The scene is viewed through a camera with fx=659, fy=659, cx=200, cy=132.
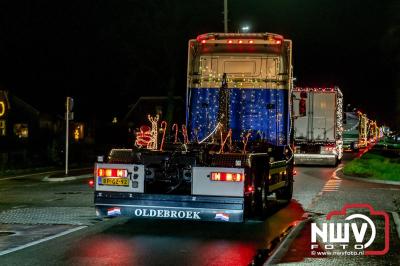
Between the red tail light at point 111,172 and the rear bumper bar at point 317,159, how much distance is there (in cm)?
2140

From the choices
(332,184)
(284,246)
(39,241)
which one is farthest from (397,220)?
(332,184)

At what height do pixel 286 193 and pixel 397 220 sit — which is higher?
pixel 286 193

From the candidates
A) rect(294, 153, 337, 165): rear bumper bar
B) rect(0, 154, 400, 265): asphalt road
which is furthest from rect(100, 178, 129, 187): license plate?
rect(294, 153, 337, 165): rear bumper bar

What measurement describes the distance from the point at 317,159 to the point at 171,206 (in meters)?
21.5

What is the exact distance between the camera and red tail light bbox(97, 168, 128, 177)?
1145cm

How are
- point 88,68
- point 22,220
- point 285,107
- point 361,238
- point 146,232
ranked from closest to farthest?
point 361,238, point 146,232, point 22,220, point 285,107, point 88,68

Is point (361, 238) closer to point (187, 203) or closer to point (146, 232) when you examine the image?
point (187, 203)

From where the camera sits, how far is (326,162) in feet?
104

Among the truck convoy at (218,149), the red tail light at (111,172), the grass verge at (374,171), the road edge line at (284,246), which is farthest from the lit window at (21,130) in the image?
the road edge line at (284,246)

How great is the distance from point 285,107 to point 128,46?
1278 inches

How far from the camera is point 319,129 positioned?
31891mm

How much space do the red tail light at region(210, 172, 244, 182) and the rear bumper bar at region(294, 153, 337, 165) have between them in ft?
70.0

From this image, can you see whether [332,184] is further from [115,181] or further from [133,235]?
[115,181]

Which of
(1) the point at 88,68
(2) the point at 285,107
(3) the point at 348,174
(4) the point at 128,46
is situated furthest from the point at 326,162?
(1) the point at 88,68
